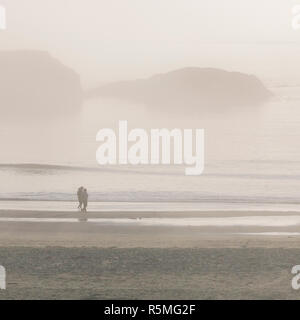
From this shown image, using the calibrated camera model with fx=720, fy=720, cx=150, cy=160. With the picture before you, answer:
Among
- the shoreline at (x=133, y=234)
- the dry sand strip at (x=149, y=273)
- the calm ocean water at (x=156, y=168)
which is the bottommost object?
the dry sand strip at (x=149, y=273)

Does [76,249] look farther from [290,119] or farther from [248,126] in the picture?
[290,119]

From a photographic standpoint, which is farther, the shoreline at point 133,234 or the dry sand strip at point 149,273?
the shoreline at point 133,234

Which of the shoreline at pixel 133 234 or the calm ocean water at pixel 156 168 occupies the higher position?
the calm ocean water at pixel 156 168

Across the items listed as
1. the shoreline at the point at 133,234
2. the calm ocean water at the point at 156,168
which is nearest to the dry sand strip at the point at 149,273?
the shoreline at the point at 133,234

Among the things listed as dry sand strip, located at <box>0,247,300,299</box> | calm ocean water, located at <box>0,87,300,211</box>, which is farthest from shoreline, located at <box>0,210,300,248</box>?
calm ocean water, located at <box>0,87,300,211</box>

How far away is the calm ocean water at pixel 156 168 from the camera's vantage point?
136 feet

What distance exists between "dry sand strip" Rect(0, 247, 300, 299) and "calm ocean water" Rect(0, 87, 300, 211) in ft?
51.0

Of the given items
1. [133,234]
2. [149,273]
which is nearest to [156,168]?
[133,234]

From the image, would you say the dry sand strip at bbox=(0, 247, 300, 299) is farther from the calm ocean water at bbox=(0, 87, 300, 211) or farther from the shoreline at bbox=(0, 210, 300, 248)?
the calm ocean water at bbox=(0, 87, 300, 211)

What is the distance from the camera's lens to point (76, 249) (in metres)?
20.9

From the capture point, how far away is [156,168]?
6781 centimetres

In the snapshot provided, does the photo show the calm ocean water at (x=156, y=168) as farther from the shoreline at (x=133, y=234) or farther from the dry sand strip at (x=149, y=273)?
the dry sand strip at (x=149, y=273)

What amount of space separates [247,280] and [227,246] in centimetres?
516

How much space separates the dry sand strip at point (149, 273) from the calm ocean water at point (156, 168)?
612 inches
